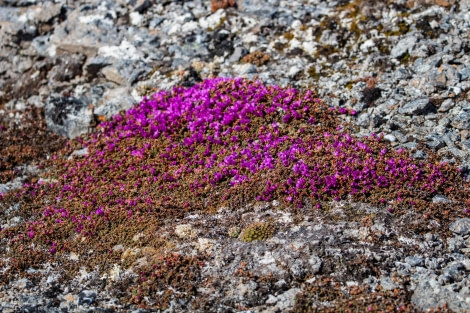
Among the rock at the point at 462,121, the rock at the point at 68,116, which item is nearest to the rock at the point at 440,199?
the rock at the point at 462,121

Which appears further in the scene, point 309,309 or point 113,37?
point 113,37

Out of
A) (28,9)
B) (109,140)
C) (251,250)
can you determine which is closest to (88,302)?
(251,250)

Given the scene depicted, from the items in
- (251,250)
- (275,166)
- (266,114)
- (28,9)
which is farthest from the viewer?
(28,9)

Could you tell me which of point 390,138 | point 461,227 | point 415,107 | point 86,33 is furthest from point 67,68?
point 461,227

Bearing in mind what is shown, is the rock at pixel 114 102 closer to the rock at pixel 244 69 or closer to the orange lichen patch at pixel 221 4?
the rock at pixel 244 69

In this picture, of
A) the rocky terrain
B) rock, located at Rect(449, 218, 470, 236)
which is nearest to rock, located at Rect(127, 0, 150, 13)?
the rocky terrain

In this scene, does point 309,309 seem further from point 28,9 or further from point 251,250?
point 28,9

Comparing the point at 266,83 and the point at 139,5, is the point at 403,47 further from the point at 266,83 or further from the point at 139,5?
the point at 139,5
